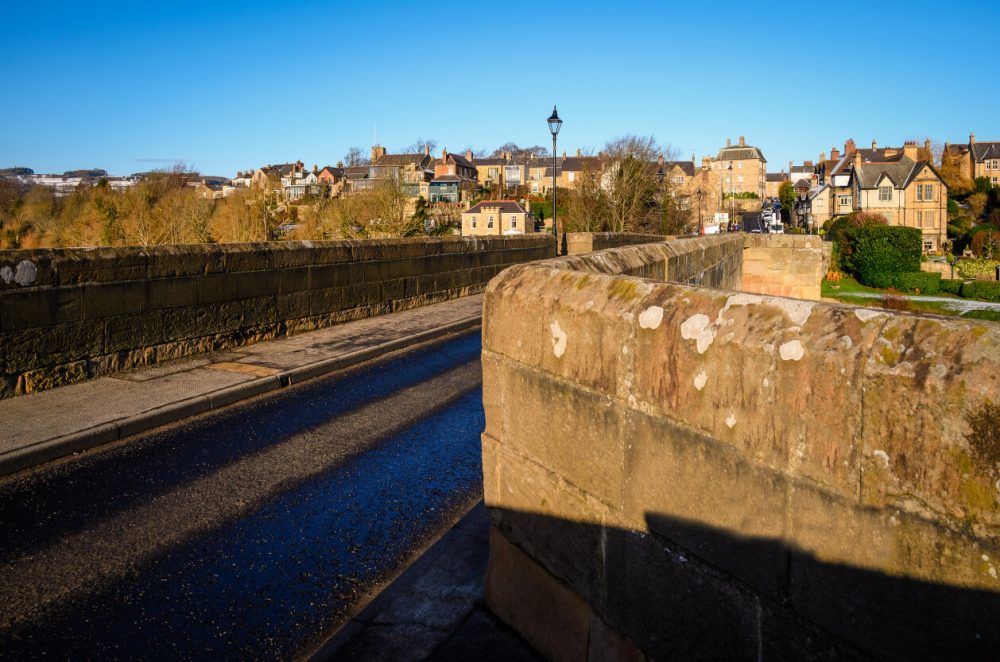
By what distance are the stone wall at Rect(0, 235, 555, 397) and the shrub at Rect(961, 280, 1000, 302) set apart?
34.5 metres

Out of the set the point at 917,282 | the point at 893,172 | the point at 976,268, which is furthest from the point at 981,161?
the point at 917,282

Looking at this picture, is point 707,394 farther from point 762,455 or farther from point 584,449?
point 584,449

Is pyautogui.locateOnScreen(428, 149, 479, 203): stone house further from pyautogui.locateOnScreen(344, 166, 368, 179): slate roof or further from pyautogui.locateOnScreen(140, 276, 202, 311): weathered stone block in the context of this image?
pyautogui.locateOnScreen(140, 276, 202, 311): weathered stone block

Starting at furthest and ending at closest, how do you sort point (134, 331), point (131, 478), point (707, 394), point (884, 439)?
point (134, 331)
point (131, 478)
point (707, 394)
point (884, 439)

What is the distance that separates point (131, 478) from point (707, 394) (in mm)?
5127

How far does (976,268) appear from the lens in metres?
50.1

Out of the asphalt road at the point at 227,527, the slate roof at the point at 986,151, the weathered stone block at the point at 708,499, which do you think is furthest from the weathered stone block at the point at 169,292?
the slate roof at the point at 986,151

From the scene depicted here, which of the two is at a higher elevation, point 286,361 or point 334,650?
point 286,361

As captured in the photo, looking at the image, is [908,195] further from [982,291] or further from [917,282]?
[982,291]

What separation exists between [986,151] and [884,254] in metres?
65.2

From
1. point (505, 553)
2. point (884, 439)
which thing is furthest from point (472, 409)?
point (884, 439)

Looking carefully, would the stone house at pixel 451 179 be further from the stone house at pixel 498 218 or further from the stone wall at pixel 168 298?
the stone wall at pixel 168 298

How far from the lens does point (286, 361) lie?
938 cm

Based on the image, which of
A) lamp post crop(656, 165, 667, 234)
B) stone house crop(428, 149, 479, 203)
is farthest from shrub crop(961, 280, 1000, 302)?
stone house crop(428, 149, 479, 203)
